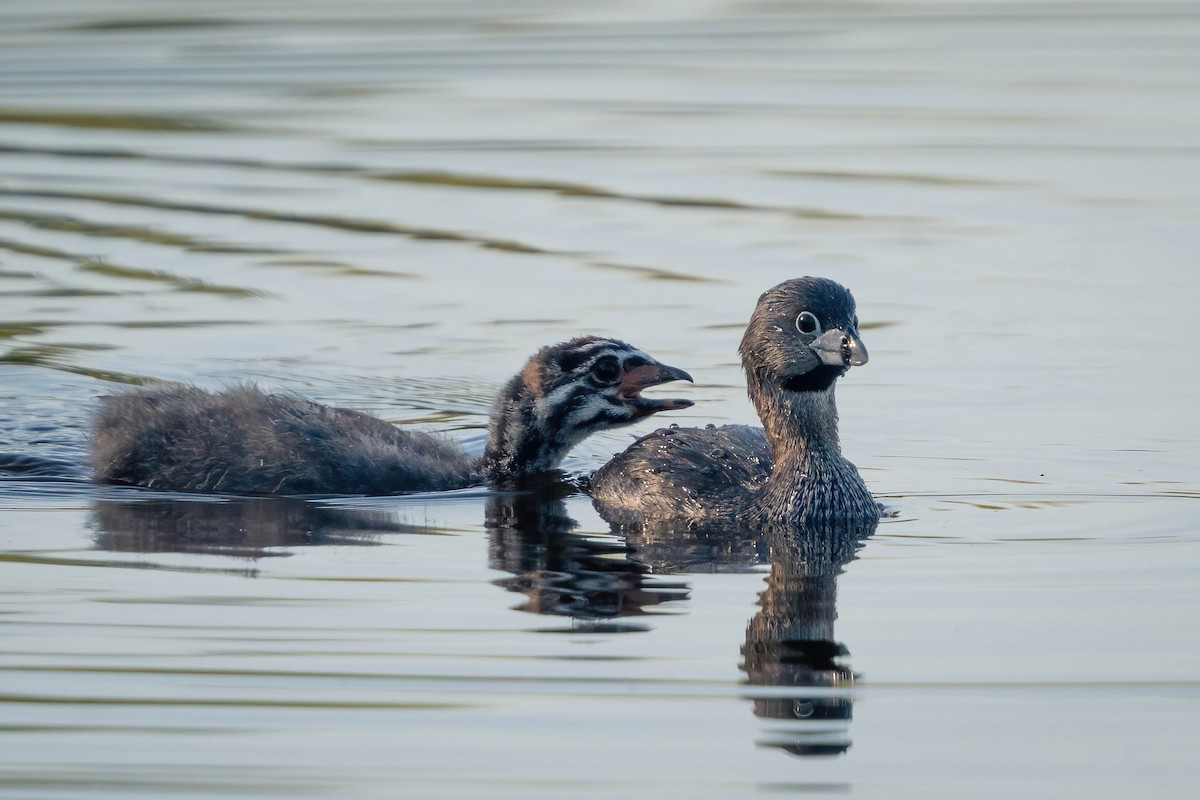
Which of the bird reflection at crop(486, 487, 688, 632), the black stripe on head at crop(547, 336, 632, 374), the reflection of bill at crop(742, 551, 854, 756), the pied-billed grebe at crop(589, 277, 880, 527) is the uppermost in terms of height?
the black stripe on head at crop(547, 336, 632, 374)

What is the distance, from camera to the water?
6875 mm

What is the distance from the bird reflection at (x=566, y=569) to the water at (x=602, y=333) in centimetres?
3

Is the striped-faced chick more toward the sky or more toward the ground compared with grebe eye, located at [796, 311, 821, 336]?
more toward the ground

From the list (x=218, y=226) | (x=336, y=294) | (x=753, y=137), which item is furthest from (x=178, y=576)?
(x=753, y=137)

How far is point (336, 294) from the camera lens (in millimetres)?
15656

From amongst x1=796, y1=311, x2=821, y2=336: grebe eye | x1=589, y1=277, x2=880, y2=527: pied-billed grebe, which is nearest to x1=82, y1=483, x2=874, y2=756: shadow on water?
x1=589, y1=277, x2=880, y2=527: pied-billed grebe

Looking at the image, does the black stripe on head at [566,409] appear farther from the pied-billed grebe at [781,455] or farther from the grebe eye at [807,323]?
the grebe eye at [807,323]

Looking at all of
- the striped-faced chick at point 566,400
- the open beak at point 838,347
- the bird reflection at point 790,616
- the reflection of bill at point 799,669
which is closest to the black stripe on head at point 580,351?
the striped-faced chick at point 566,400

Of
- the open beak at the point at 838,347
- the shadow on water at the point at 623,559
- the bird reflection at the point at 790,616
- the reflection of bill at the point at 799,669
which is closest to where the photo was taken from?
the reflection of bill at the point at 799,669

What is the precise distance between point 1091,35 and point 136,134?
12.8 meters

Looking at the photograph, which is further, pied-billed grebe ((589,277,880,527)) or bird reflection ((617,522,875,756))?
pied-billed grebe ((589,277,880,527))

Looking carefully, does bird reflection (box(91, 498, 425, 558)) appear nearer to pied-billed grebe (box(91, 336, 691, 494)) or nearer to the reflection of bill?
pied-billed grebe (box(91, 336, 691, 494))

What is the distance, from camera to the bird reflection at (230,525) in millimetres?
9641

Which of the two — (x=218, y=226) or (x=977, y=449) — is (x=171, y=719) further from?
(x=218, y=226)
